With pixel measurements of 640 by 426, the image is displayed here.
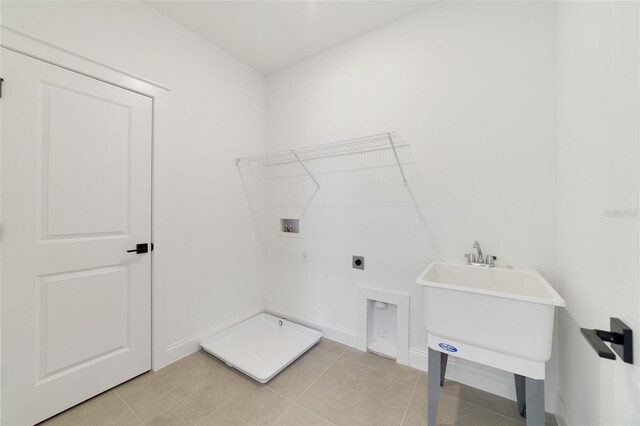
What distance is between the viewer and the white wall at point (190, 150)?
1.57 m

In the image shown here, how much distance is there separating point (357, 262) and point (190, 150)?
1.73 meters

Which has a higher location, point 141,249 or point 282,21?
point 282,21

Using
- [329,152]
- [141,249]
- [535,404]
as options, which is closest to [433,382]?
[535,404]

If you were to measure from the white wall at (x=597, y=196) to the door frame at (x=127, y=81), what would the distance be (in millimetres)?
2428

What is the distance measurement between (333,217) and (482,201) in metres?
1.16

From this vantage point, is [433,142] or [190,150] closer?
[433,142]

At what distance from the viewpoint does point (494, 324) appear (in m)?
1.10

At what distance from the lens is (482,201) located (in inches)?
63.6

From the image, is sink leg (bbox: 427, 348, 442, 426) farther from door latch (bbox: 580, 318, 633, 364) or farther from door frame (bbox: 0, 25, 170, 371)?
door frame (bbox: 0, 25, 170, 371)

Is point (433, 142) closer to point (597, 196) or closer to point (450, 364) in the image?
point (597, 196)

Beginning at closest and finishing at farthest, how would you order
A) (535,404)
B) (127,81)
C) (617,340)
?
(617,340), (535,404), (127,81)

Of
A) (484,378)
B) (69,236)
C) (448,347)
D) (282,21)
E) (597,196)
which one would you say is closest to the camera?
(597,196)

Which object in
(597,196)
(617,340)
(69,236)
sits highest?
(597,196)

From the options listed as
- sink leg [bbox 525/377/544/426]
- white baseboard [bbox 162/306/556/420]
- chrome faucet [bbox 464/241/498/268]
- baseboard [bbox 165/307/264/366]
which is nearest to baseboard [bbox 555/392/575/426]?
white baseboard [bbox 162/306/556/420]
